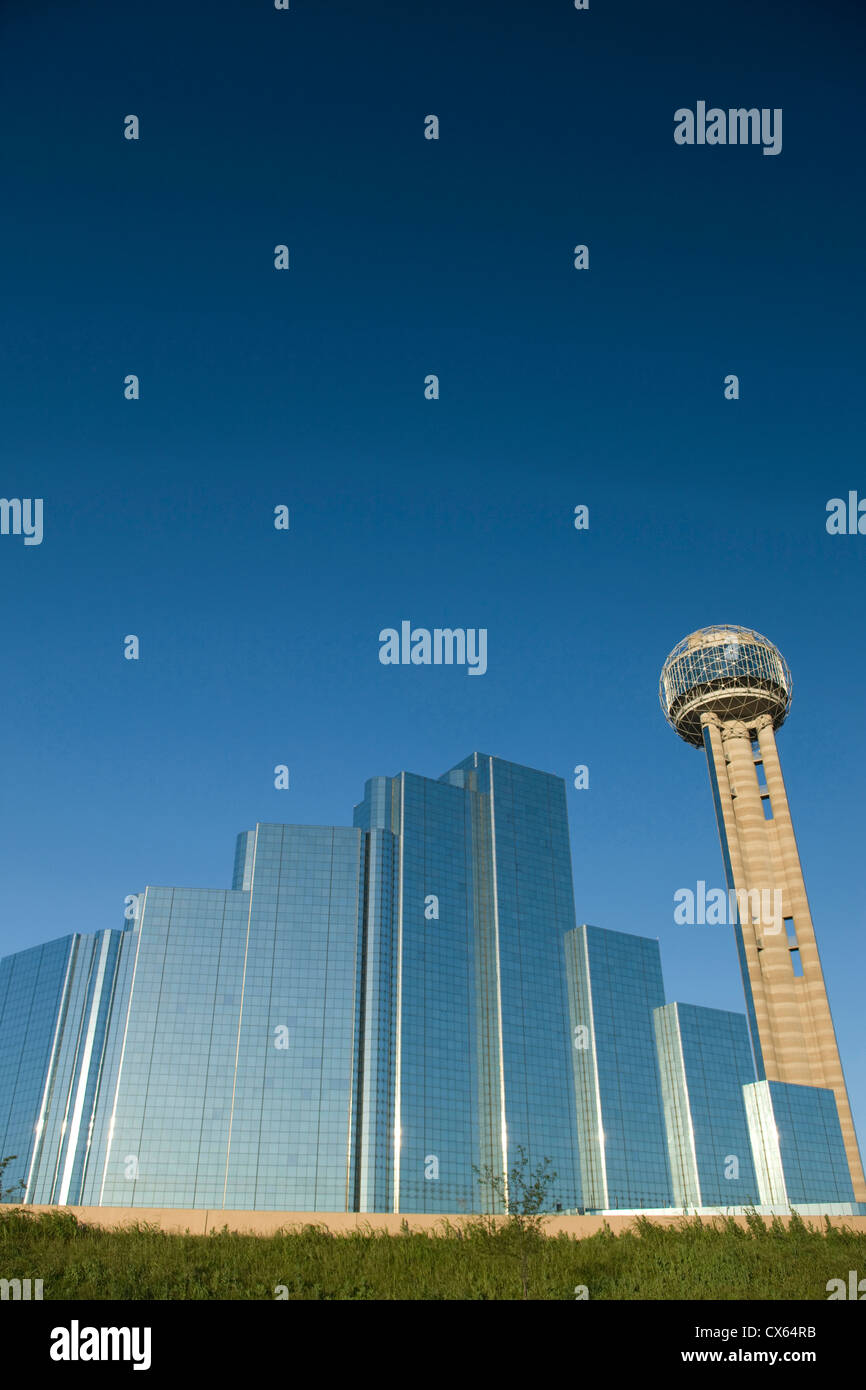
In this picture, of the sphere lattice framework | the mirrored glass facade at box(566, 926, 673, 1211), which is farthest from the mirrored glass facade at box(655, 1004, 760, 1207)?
the sphere lattice framework

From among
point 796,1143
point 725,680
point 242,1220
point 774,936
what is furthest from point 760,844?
point 242,1220

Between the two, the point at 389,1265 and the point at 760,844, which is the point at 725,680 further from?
the point at 389,1265

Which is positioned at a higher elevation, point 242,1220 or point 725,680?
point 725,680

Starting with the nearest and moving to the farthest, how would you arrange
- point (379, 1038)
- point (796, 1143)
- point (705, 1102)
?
point (796, 1143) < point (379, 1038) < point (705, 1102)

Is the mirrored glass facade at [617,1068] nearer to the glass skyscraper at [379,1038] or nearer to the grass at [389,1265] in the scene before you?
the glass skyscraper at [379,1038]

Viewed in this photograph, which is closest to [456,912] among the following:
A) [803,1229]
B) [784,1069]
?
[784,1069]

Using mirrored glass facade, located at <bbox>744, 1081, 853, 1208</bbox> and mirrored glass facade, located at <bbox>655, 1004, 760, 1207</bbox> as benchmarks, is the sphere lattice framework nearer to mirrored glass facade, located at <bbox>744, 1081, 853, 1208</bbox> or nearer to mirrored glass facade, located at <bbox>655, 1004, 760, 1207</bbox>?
mirrored glass facade, located at <bbox>744, 1081, 853, 1208</bbox>

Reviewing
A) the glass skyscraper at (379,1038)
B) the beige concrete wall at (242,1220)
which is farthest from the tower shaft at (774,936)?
the beige concrete wall at (242,1220)
